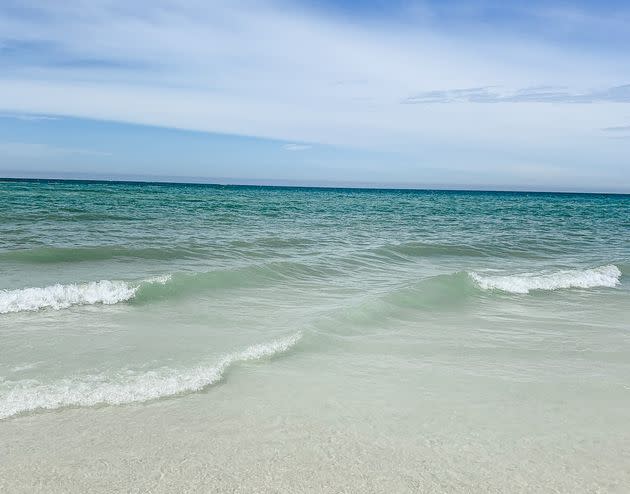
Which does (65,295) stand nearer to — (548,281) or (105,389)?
(105,389)

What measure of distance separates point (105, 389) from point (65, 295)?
15.4 ft

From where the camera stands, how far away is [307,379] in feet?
19.0

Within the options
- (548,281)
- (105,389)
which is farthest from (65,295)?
(548,281)

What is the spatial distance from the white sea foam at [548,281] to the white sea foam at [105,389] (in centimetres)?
778

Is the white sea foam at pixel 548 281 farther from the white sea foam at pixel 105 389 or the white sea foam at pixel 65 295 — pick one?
the white sea foam at pixel 105 389

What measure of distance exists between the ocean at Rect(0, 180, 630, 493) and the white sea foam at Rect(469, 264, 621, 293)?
0.06m

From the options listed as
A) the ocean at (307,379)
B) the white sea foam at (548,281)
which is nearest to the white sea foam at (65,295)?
the ocean at (307,379)

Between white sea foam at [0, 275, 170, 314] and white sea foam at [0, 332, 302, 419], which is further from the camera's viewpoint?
white sea foam at [0, 275, 170, 314]

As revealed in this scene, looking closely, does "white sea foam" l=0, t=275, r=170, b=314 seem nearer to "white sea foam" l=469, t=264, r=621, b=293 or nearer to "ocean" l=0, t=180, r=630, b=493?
"ocean" l=0, t=180, r=630, b=493

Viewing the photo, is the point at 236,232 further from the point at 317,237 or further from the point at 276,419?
the point at 276,419

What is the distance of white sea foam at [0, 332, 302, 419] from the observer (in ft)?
15.8

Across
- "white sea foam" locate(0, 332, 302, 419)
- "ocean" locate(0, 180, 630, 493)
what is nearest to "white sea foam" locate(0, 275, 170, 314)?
"ocean" locate(0, 180, 630, 493)

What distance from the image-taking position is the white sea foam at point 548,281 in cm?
1199

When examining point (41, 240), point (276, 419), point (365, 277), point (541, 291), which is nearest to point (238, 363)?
point (276, 419)
